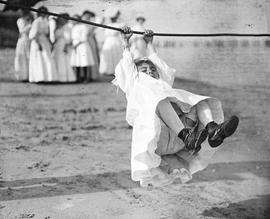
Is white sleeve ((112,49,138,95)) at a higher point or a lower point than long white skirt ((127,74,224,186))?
higher

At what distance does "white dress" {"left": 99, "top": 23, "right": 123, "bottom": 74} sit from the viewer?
9266mm

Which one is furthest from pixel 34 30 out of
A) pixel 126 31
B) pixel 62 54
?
pixel 126 31

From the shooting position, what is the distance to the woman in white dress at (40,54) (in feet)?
28.7

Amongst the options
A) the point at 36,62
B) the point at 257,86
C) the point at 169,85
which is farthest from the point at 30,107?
the point at 169,85

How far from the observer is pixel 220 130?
A: 350 cm

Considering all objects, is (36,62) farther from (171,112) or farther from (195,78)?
(171,112)

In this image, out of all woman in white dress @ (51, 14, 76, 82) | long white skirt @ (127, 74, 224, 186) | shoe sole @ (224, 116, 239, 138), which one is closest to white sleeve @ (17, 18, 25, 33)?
woman in white dress @ (51, 14, 76, 82)

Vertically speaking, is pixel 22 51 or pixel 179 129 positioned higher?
pixel 22 51

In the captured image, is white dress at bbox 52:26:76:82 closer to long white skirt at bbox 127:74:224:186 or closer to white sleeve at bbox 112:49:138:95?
white sleeve at bbox 112:49:138:95

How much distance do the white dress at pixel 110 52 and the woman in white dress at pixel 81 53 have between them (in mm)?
213

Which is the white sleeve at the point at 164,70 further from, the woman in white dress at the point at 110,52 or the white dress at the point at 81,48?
the woman in white dress at the point at 110,52

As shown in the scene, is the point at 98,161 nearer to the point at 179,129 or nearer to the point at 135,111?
the point at 135,111

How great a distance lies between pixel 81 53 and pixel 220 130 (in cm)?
594

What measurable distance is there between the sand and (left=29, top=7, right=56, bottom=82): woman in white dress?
172mm
